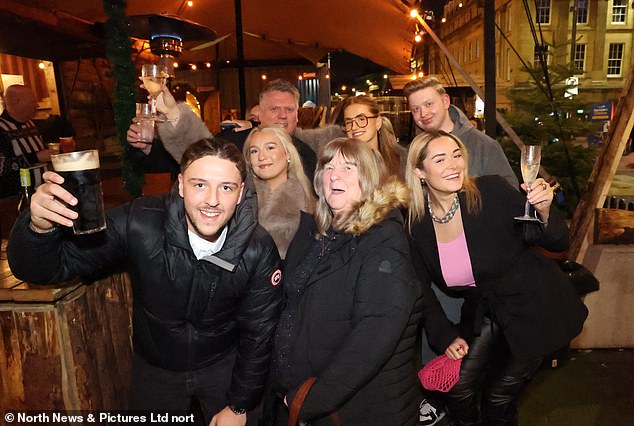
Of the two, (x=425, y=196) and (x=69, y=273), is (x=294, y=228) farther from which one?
→ (x=69, y=273)

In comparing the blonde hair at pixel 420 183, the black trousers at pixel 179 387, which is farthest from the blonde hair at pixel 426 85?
the black trousers at pixel 179 387

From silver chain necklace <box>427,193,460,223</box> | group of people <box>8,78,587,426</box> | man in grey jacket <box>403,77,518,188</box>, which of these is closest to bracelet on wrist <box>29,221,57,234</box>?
group of people <box>8,78,587,426</box>

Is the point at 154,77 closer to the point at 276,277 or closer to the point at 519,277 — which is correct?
the point at 276,277

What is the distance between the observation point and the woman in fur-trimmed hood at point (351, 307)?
Result: 187cm

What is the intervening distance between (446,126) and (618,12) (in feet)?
172

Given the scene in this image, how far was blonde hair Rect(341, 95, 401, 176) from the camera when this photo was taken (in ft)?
11.6

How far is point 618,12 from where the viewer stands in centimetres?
4309

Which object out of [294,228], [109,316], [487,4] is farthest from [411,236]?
[487,4]

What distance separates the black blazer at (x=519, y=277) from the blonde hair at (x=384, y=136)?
3.50 feet

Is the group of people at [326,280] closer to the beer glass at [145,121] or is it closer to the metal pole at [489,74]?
the beer glass at [145,121]

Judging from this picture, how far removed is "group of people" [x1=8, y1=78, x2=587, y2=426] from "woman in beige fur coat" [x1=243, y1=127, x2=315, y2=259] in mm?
89

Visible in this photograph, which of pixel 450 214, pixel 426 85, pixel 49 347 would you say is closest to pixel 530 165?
pixel 450 214

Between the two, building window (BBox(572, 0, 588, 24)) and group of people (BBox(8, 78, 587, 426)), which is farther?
building window (BBox(572, 0, 588, 24))

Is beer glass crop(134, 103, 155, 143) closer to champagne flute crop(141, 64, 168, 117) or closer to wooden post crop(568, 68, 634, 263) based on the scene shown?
champagne flute crop(141, 64, 168, 117)
